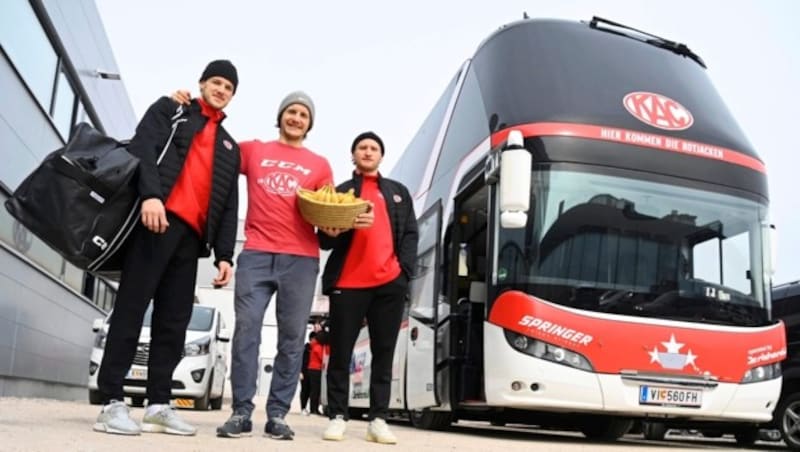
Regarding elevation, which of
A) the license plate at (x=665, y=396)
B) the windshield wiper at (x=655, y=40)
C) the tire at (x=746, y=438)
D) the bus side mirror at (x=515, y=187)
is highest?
the windshield wiper at (x=655, y=40)

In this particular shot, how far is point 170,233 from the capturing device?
4883 millimetres

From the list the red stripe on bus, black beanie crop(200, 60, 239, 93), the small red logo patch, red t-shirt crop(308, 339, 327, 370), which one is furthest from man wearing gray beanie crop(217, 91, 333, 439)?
red t-shirt crop(308, 339, 327, 370)

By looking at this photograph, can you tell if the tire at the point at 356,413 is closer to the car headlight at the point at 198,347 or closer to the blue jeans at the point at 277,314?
the car headlight at the point at 198,347

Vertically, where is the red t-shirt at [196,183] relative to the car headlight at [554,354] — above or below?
above

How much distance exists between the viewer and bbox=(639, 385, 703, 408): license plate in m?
6.90

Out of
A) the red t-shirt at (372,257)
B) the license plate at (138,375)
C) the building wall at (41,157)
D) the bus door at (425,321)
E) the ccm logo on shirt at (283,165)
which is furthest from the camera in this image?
the license plate at (138,375)

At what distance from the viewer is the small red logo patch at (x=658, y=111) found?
7711 mm

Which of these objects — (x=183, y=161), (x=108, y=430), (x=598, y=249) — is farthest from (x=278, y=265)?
(x=598, y=249)

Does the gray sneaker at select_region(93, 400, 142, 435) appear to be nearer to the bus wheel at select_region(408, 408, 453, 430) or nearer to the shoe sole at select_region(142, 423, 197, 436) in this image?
the shoe sole at select_region(142, 423, 197, 436)

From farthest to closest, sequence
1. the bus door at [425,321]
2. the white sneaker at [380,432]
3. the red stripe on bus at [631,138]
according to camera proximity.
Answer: the bus door at [425,321] < the red stripe on bus at [631,138] < the white sneaker at [380,432]

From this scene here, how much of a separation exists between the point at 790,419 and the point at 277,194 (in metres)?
7.20

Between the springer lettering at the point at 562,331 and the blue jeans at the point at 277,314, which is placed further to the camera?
the springer lettering at the point at 562,331

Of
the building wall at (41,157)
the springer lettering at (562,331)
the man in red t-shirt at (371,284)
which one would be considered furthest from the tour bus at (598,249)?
the building wall at (41,157)

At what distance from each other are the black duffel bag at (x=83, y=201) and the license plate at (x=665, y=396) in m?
4.20
